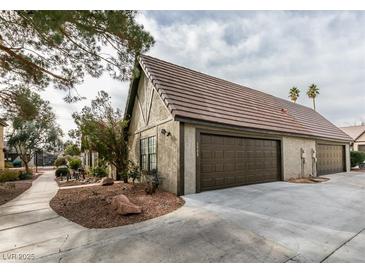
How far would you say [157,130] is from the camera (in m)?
9.09

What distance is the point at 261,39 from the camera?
27.1ft

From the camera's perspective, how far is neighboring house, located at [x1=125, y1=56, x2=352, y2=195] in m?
7.62

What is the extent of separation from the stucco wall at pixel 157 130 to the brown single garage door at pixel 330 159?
11.5m

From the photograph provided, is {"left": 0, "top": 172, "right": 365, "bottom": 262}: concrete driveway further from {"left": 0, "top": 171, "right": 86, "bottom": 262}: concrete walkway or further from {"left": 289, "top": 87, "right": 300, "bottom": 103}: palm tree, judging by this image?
{"left": 289, "top": 87, "right": 300, "bottom": 103}: palm tree

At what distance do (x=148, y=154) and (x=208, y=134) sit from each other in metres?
3.50

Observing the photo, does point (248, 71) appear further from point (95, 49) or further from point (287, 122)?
point (95, 49)

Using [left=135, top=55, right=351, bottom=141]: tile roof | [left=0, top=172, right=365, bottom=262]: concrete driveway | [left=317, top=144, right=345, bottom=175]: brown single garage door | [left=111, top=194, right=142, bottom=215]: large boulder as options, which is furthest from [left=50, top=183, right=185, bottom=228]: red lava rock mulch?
[left=317, top=144, right=345, bottom=175]: brown single garage door

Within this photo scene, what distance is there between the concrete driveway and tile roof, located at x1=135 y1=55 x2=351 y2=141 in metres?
3.68

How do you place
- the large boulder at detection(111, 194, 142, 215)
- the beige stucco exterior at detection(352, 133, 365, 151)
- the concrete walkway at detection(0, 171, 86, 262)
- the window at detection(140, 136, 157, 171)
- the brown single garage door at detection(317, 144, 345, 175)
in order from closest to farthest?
the concrete walkway at detection(0, 171, 86, 262)
the large boulder at detection(111, 194, 142, 215)
the window at detection(140, 136, 157, 171)
the brown single garage door at detection(317, 144, 345, 175)
the beige stucco exterior at detection(352, 133, 365, 151)

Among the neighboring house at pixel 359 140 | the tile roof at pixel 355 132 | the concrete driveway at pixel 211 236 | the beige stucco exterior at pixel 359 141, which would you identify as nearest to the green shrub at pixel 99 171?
the concrete driveway at pixel 211 236

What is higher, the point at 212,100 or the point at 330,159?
the point at 212,100

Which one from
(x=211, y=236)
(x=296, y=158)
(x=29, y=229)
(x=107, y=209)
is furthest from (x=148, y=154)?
(x=296, y=158)

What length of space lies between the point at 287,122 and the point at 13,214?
1340cm

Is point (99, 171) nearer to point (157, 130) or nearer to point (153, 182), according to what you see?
point (157, 130)
